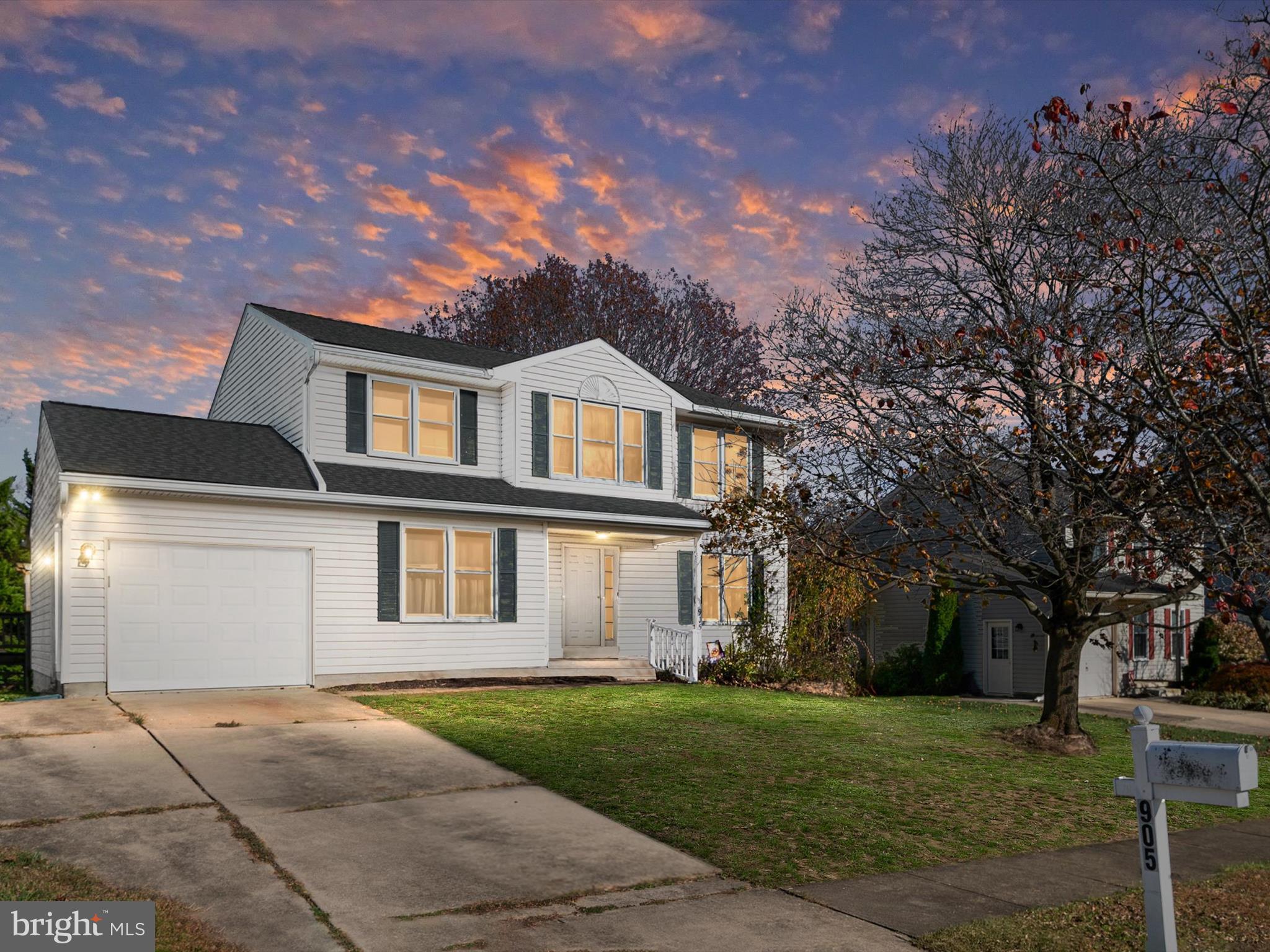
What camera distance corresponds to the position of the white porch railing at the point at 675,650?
63.5ft

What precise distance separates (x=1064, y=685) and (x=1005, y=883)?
7347 mm

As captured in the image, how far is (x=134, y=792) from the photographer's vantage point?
8.12 metres

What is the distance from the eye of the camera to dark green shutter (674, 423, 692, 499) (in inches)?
872

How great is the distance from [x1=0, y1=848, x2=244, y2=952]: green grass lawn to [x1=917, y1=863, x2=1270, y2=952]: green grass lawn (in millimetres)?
3720

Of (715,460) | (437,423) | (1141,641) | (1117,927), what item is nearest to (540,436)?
(437,423)

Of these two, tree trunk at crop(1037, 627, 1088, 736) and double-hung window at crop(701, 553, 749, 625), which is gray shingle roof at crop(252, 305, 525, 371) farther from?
tree trunk at crop(1037, 627, 1088, 736)

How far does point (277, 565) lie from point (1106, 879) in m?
12.8

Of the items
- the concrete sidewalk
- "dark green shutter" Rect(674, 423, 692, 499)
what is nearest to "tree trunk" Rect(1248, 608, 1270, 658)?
the concrete sidewalk

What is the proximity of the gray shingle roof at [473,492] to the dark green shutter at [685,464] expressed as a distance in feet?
3.88

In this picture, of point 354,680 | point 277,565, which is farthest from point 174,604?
point 354,680

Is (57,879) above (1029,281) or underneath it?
underneath

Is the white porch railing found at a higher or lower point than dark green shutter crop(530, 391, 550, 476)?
lower

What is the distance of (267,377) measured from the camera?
19.4m

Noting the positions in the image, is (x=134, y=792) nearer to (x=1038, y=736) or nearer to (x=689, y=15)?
(x=1038, y=736)
